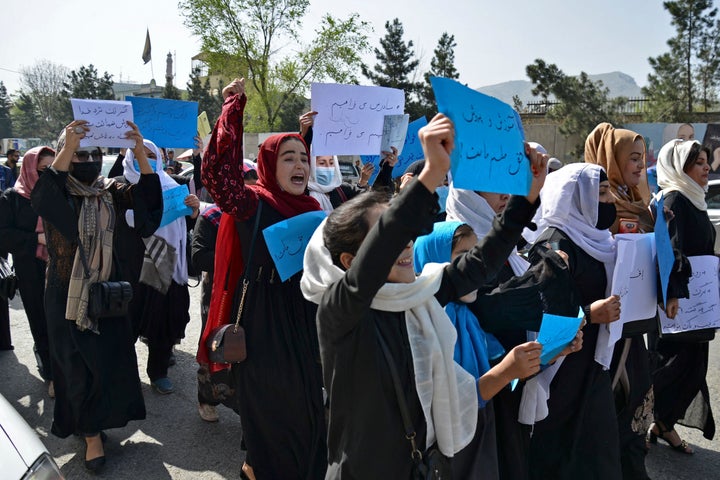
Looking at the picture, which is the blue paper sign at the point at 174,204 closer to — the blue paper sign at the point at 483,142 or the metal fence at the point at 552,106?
the blue paper sign at the point at 483,142

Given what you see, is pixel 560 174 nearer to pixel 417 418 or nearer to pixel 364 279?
pixel 417 418

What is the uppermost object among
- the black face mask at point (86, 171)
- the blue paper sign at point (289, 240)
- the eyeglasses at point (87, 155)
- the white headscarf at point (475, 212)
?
the eyeglasses at point (87, 155)

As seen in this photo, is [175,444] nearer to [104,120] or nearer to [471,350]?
[104,120]

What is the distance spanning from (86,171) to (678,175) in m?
3.68

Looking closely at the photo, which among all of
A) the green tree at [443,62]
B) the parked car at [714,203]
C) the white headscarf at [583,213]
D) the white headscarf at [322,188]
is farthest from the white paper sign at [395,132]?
the green tree at [443,62]

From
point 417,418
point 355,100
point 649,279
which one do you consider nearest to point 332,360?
point 417,418

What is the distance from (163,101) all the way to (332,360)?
12.4ft

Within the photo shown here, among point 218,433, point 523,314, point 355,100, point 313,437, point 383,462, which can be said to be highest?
point 355,100

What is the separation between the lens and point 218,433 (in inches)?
170

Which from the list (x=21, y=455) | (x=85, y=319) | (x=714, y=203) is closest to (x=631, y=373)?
(x=21, y=455)

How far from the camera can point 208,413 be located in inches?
177

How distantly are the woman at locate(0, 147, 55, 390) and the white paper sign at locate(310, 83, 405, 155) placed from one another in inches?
80.2

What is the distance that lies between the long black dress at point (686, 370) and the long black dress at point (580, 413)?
1.25 m

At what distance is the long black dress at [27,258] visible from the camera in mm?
4988
